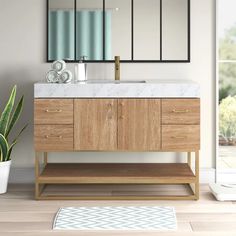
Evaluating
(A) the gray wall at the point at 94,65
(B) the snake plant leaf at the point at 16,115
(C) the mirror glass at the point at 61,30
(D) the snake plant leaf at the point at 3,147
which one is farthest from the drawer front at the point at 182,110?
(D) the snake plant leaf at the point at 3,147

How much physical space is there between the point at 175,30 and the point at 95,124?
3.63ft

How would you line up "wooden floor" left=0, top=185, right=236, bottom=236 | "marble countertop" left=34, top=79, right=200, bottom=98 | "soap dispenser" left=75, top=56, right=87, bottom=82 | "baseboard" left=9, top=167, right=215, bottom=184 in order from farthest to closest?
"baseboard" left=9, top=167, right=215, bottom=184, "soap dispenser" left=75, top=56, right=87, bottom=82, "marble countertop" left=34, top=79, right=200, bottom=98, "wooden floor" left=0, top=185, right=236, bottom=236

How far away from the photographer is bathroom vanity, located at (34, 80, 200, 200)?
4609mm

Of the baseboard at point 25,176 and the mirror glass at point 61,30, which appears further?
the baseboard at point 25,176

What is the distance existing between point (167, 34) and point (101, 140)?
3.64ft

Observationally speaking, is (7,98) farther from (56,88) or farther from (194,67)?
(194,67)

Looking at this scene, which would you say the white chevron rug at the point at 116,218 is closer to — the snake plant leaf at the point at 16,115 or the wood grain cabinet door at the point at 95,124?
the wood grain cabinet door at the point at 95,124

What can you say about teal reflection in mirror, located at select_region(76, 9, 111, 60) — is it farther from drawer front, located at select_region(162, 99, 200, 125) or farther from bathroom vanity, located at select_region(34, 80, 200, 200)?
drawer front, located at select_region(162, 99, 200, 125)

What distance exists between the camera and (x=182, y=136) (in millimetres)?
4625

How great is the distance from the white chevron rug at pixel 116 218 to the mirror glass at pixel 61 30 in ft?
4.71

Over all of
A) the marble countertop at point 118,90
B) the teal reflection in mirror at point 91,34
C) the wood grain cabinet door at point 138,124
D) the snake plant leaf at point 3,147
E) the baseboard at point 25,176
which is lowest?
the baseboard at point 25,176

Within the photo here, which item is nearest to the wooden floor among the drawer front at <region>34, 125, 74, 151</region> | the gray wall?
the drawer front at <region>34, 125, 74, 151</region>

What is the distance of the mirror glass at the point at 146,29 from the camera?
5.07m

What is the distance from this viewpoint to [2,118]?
190 inches
